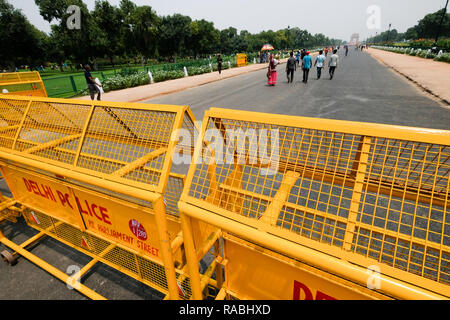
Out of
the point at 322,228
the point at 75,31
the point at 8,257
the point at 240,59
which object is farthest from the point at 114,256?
the point at 75,31

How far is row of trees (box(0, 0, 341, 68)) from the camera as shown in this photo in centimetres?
3756

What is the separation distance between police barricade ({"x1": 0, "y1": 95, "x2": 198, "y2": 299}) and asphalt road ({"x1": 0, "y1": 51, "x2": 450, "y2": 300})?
0.21 m

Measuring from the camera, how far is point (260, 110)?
869 centimetres

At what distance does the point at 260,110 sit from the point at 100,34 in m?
49.3

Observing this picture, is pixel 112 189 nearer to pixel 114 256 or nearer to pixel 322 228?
pixel 114 256

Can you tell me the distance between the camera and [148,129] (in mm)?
2287

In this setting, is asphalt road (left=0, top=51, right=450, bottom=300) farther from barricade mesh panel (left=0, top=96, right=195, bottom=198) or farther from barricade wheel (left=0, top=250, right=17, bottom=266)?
barricade mesh panel (left=0, top=96, right=195, bottom=198)

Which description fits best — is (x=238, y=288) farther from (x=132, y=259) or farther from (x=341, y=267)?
(x=132, y=259)

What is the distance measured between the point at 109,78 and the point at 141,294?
55.8 ft

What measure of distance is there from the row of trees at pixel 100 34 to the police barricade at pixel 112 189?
4935 centimetres

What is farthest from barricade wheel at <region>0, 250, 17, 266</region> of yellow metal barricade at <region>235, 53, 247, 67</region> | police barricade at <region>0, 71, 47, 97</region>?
yellow metal barricade at <region>235, 53, 247, 67</region>

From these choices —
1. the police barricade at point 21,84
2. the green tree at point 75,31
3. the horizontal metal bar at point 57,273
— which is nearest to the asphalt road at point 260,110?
the horizontal metal bar at point 57,273

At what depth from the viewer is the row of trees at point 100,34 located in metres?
37.6

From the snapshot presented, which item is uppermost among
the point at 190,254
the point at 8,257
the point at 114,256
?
the point at 190,254
